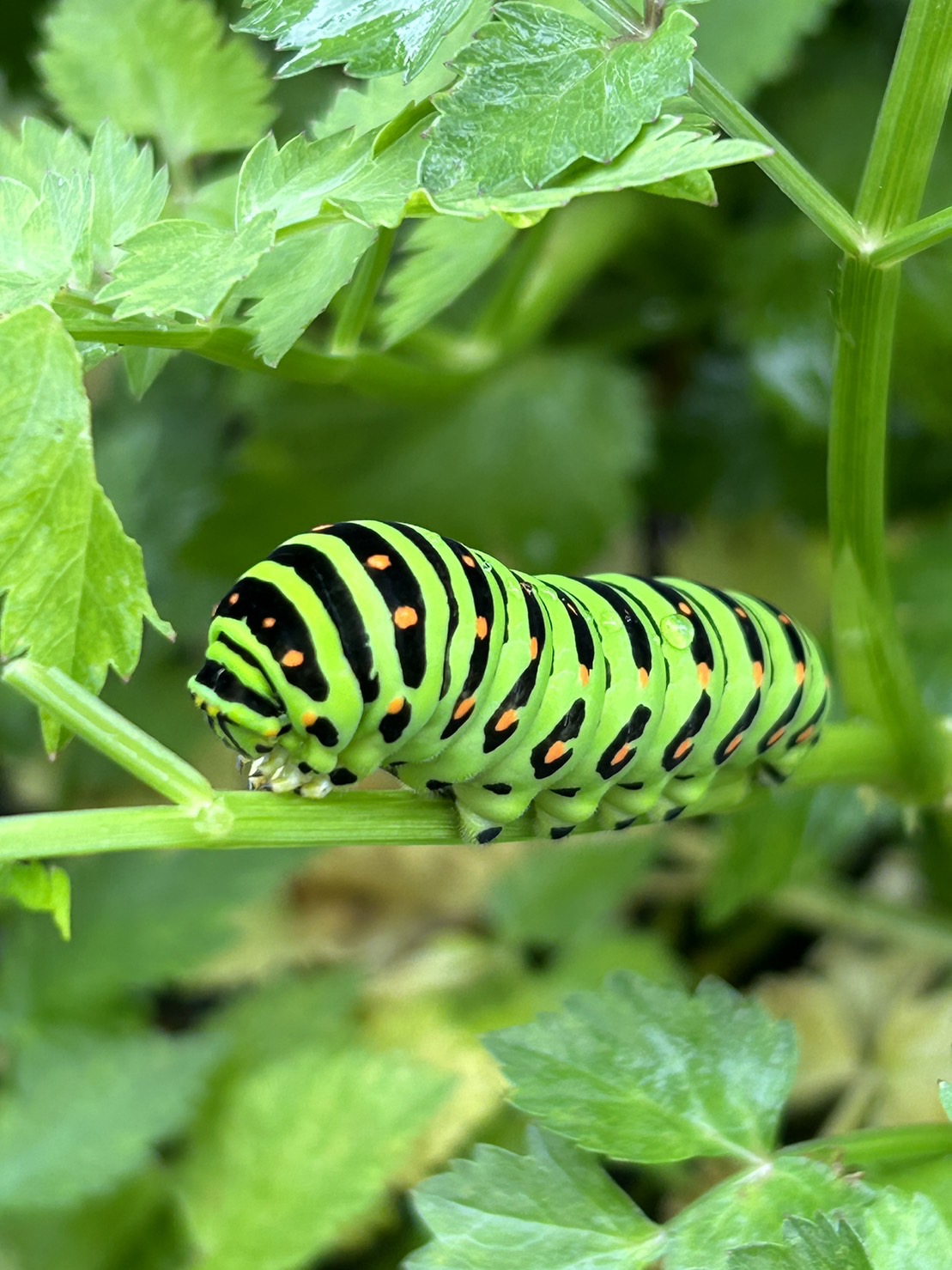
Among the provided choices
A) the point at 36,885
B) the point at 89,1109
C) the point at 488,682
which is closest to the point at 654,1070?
the point at 488,682

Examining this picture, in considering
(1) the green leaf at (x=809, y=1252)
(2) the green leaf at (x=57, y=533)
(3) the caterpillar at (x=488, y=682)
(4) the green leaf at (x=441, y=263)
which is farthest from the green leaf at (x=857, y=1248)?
(4) the green leaf at (x=441, y=263)

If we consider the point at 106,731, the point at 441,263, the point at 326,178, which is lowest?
the point at 106,731

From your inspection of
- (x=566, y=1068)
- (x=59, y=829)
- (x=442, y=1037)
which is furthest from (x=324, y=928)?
(x=59, y=829)

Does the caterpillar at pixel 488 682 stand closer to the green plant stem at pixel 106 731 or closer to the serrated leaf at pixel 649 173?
the green plant stem at pixel 106 731

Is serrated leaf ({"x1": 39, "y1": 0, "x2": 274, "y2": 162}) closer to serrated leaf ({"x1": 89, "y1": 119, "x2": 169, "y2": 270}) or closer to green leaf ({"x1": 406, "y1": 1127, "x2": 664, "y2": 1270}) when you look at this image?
serrated leaf ({"x1": 89, "y1": 119, "x2": 169, "y2": 270})

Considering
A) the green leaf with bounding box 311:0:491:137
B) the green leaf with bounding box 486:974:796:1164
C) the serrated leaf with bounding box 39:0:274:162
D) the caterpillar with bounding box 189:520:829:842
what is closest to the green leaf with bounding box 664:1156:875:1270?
the green leaf with bounding box 486:974:796:1164

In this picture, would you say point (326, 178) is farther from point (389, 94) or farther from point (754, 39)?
point (754, 39)
